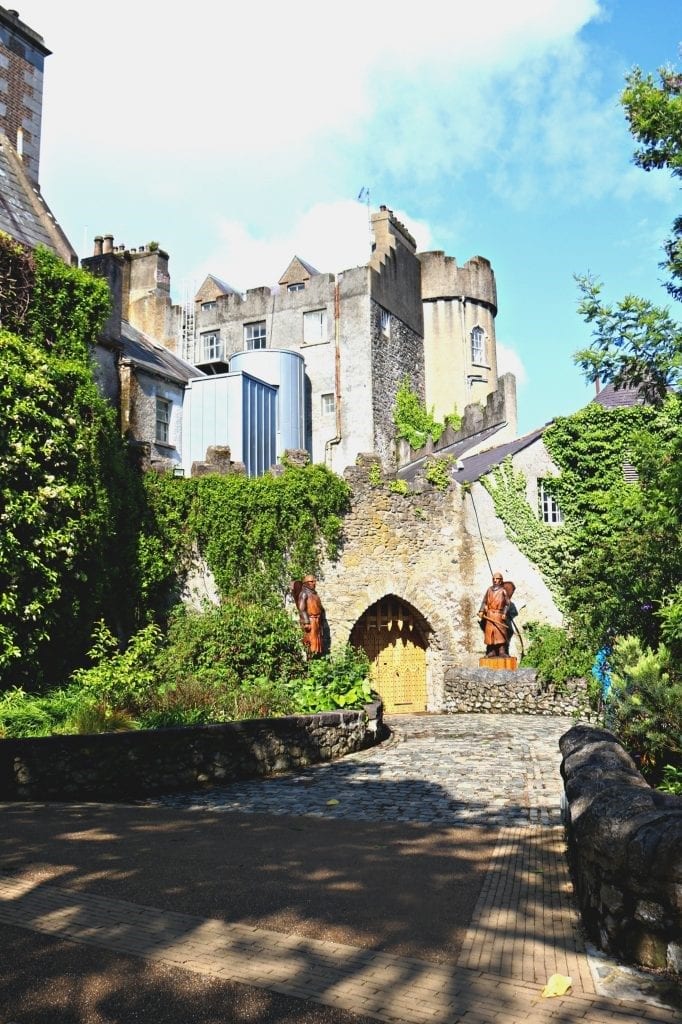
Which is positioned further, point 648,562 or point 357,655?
point 357,655

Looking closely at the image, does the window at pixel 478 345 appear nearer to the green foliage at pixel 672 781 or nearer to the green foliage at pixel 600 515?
the green foliage at pixel 600 515

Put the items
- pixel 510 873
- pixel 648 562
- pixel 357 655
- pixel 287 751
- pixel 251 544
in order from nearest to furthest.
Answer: pixel 510 873, pixel 287 751, pixel 648 562, pixel 357 655, pixel 251 544

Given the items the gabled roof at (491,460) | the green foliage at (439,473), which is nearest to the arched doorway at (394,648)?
the green foliage at (439,473)

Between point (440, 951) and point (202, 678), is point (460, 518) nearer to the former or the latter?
point (202, 678)

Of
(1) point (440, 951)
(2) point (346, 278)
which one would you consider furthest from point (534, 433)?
(1) point (440, 951)

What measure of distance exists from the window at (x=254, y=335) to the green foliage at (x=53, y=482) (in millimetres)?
16085

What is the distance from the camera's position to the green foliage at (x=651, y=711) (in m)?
7.79

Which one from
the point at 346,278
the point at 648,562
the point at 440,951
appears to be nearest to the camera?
the point at 440,951

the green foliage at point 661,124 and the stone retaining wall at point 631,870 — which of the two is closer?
the stone retaining wall at point 631,870

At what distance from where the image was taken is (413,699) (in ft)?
62.7

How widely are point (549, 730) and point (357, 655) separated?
155 inches

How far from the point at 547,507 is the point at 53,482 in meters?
11.1

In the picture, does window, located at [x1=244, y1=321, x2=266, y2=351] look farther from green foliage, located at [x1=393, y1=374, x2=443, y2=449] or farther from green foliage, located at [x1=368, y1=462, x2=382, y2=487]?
green foliage, located at [x1=368, y1=462, x2=382, y2=487]

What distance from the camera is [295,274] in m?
32.1
